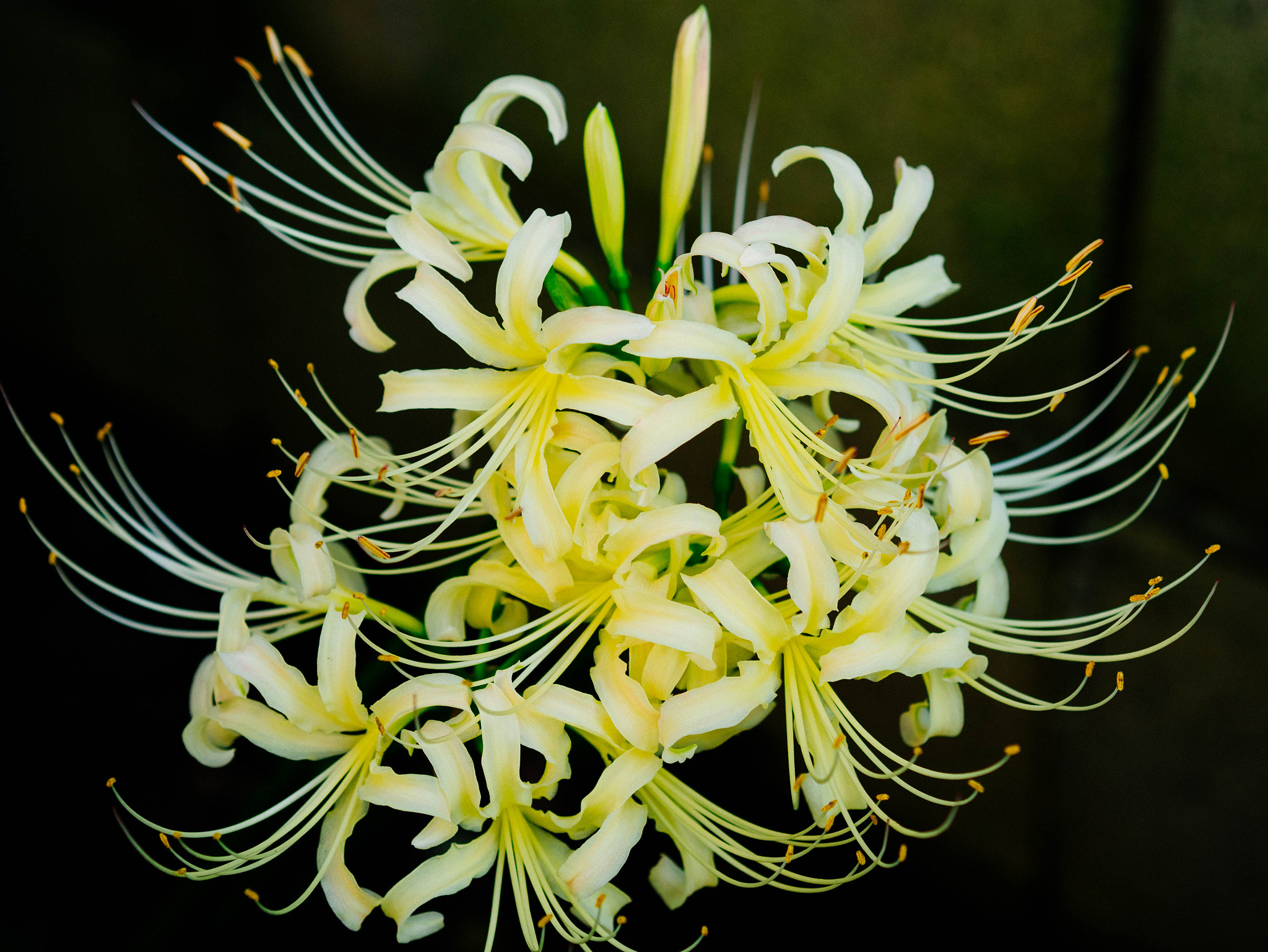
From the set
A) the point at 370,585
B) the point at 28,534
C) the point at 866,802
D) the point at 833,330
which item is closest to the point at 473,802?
the point at 866,802

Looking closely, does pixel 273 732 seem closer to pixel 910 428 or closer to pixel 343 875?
pixel 343 875

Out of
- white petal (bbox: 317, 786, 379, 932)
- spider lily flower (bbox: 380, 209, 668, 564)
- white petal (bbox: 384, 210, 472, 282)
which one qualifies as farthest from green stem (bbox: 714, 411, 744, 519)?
white petal (bbox: 317, 786, 379, 932)

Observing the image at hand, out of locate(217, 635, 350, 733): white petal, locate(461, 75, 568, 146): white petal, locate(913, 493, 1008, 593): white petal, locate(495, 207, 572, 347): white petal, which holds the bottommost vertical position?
locate(217, 635, 350, 733): white petal

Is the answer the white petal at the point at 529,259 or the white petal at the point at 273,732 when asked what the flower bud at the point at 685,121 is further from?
the white petal at the point at 273,732

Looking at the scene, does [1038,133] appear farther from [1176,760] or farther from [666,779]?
[666,779]

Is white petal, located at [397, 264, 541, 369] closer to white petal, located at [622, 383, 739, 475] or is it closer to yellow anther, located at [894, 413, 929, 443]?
white petal, located at [622, 383, 739, 475]

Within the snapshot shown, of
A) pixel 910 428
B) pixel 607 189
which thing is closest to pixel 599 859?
pixel 910 428
